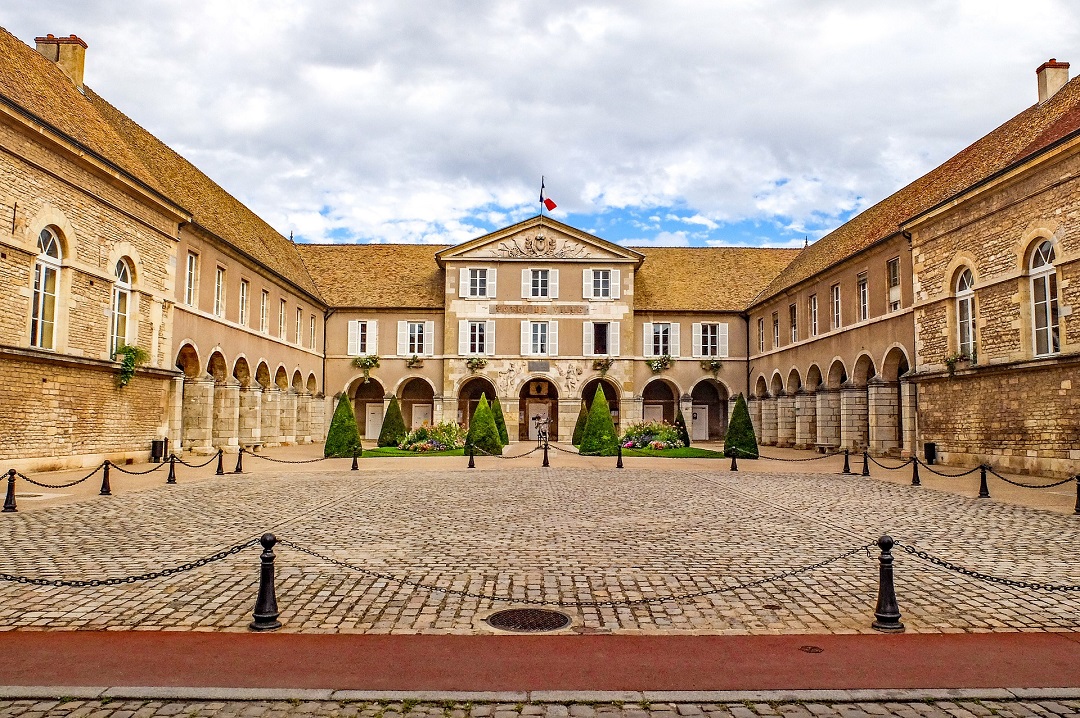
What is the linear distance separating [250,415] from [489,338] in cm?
1303

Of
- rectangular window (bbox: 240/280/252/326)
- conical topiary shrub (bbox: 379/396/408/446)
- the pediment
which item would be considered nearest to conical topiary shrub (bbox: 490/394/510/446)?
conical topiary shrub (bbox: 379/396/408/446)

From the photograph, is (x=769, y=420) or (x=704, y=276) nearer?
(x=769, y=420)

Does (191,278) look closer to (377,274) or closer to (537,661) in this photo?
(377,274)

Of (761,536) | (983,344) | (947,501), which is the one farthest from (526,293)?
(761,536)

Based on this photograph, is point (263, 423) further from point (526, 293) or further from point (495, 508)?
point (495, 508)

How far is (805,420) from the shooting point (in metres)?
32.3

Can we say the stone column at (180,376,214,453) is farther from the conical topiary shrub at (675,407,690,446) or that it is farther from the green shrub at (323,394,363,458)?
the conical topiary shrub at (675,407,690,446)

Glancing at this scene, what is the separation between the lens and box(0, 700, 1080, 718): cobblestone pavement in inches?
169

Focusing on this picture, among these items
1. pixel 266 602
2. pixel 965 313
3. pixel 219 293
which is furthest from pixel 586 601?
pixel 219 293

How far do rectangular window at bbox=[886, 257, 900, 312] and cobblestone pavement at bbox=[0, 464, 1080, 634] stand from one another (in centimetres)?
1200

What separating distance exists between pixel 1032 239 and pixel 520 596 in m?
17.3

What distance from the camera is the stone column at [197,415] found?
81.1 ft

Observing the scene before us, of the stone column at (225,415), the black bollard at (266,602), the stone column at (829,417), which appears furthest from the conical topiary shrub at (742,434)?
the black bollard at (266,602)

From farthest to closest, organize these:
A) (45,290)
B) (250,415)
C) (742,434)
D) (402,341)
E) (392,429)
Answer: (402,341) → (392,429) → (250,415) → (742,434) → (45,290)
